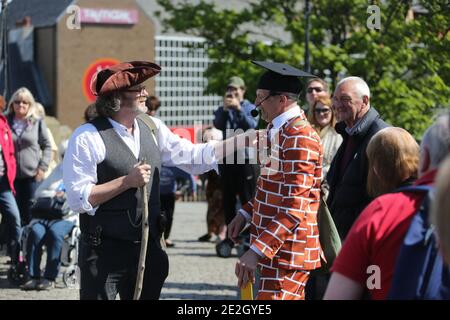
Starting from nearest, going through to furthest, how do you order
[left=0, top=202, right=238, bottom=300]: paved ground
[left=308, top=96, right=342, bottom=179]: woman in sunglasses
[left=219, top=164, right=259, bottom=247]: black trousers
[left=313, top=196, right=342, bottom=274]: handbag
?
[left=313, top=196, right=342, bottom=274]: handbag → [left=308, top=96, right=342, bottom=179]: woman in sunglasses → [left=0, top=202, right=238, bottom=300]: paved ground → [left=219, top=164, right=259, bottom=247]: black trousers

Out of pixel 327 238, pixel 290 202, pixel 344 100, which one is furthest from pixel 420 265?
pixel 344 100

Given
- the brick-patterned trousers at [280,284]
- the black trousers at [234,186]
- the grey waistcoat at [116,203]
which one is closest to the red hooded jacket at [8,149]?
the black trousers at [234,186]

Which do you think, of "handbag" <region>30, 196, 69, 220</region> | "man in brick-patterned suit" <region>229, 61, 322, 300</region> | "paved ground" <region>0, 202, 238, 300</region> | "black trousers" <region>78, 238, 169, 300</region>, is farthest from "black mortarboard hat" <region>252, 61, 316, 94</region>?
"handbag" <region>30, 196, 69, 220</region>

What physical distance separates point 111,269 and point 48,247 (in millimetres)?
4813

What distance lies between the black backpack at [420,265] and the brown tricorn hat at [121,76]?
90.4 inches

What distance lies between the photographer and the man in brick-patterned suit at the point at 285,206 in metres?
5.04

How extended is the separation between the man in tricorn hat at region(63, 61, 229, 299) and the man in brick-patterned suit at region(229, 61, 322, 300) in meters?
0.56

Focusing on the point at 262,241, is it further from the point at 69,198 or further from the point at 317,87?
the point at 317,87

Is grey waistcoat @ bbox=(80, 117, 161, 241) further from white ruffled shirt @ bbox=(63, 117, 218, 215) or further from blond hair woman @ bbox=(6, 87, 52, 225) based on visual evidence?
blond hair woman @ bbox=(6, 87, 52, 225)

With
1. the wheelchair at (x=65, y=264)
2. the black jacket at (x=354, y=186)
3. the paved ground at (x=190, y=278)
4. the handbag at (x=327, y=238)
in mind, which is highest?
the black jacket at (x=354, y=186)

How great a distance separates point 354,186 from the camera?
6133 mm

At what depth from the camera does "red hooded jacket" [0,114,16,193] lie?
10094mm

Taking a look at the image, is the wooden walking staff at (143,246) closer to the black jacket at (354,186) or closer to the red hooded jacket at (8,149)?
the black jacket at (354,186)
